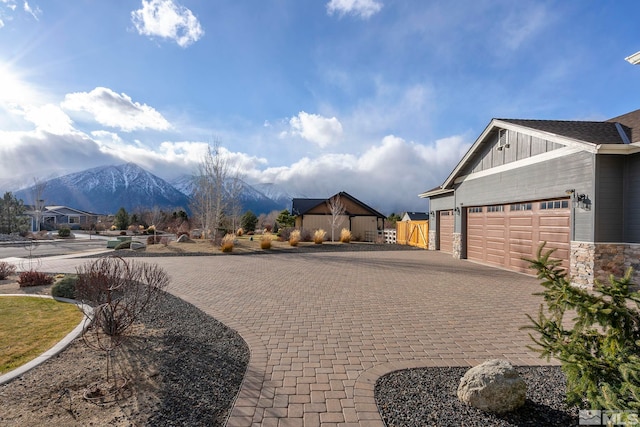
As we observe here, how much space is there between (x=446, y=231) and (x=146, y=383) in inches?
699

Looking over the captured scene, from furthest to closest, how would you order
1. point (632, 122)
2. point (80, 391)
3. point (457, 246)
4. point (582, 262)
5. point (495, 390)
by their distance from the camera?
1. point (457, 246)
2. point (632, 122)
3. point (582, 262)
4. point (80, 391)
5. point (495, 390)

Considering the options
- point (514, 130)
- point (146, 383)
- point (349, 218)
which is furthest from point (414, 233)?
point (146, 383)

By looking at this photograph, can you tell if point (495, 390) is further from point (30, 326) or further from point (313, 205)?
point (313, 205)

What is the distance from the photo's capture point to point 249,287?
9.14 meters

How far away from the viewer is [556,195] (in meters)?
10.0

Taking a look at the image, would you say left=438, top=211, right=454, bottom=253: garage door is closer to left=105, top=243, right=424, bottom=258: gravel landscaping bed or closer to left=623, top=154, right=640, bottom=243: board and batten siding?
left=105, top=243, right=424, bottom=258: gravel landscaping bed

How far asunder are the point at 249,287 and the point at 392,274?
16.7ft

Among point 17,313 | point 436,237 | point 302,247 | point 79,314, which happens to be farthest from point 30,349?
point 436,237

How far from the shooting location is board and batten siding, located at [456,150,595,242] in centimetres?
902

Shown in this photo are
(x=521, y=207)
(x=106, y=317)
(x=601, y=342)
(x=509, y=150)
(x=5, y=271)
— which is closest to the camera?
(x=601, y=342)

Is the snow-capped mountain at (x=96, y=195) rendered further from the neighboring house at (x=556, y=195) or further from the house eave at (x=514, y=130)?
the neighboring house at (x=556, y=195)

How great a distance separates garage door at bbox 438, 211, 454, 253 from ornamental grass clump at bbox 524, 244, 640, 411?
53.0ft

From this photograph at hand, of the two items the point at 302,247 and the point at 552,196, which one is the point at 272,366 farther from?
the point at 302,247

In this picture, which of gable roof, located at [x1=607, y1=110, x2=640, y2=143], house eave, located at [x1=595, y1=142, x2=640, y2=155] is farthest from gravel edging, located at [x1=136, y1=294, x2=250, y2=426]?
gable roof, located at [x1=607, y1=110, x2=640, y2=143]
